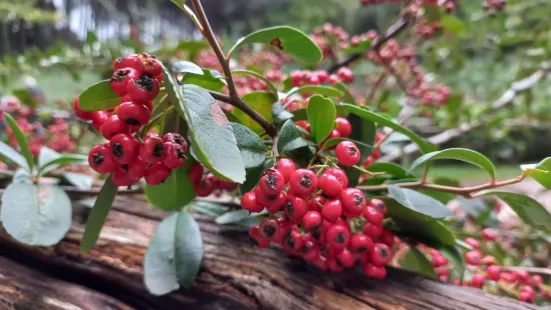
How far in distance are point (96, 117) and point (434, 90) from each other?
4.23 feet

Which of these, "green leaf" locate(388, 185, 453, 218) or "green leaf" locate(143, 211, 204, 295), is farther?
"green leaf" locate(143, 211, 204, 295)

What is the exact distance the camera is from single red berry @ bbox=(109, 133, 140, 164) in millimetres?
512

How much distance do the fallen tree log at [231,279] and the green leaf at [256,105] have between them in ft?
0.80

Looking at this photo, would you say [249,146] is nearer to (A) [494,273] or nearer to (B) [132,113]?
(B) [132,113]

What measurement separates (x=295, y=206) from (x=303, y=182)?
38 millimetres

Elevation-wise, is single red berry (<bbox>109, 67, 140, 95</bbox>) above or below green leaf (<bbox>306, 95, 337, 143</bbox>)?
below

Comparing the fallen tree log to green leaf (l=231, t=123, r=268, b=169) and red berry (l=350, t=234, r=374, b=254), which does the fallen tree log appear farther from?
green leaf (l=231, t=123, r=268, b=169)

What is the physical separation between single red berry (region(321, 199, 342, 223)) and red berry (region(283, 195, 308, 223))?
0.03m

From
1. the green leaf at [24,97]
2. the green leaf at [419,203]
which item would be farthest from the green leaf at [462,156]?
the green leaf at [24,97]

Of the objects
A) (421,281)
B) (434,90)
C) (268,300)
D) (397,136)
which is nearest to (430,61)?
(434,90)

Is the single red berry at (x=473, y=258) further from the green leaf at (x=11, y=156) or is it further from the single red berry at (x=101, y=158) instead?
the green leaf at (x=11, y=156)

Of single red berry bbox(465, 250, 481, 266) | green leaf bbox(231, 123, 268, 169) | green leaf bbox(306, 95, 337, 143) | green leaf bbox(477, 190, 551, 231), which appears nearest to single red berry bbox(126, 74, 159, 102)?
green leaf bbox(231, 123, 268, 169)

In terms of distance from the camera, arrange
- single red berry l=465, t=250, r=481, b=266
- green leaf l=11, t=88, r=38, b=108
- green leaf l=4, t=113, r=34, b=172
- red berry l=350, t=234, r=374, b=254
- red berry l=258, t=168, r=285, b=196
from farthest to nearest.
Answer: green leaf l=11, t=88, r=38, b=108
single red berry l=465, t=250, r=481, b=266
green leaf l=4, t=113, r=34, b=172
red berry l=350, t=234, r=374, b=254
red berry l=258, t=168, r=285, b=196

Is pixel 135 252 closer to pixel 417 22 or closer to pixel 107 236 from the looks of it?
pixel 107 236
